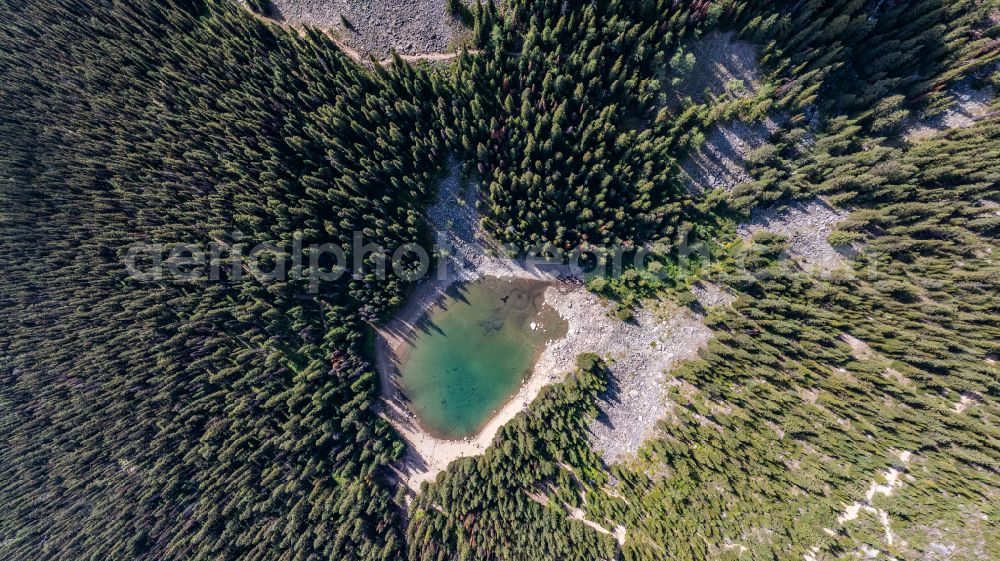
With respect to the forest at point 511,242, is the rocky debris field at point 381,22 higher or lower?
higher

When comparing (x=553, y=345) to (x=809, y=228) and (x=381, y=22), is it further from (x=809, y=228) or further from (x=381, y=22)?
(x=381, y=22)

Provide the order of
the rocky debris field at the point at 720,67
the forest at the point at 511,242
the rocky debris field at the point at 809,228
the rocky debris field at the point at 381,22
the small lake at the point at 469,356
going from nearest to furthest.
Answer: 1. the forest at the point at 511,242
2. the rocky debris field at the point at 720,67
3. the rocky debris field at the point at 809,228
4. the rocky debris field at the point at 381,22
5. the small lake at the point at 469,356

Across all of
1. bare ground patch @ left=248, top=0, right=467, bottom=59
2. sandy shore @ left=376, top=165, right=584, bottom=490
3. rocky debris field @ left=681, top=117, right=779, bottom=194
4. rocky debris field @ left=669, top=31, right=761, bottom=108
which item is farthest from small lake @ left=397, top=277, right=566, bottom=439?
rocky debris field @ left=669, top=31, right=761, bottom=108

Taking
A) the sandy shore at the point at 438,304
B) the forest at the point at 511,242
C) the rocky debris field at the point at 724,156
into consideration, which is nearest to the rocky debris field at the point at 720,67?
the forest at the point at 511,242

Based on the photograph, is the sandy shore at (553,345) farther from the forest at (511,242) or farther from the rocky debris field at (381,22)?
the rocky debris field at (381,22)

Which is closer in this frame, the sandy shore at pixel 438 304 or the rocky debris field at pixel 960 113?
the rocky debris field at pixel 960 113

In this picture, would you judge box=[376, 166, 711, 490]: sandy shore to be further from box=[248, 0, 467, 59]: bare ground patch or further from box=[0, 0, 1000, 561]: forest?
box=[248, 0, 467, 59]: bare ground patch

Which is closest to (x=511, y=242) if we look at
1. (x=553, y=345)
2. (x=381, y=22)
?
(x=553, y=345)
